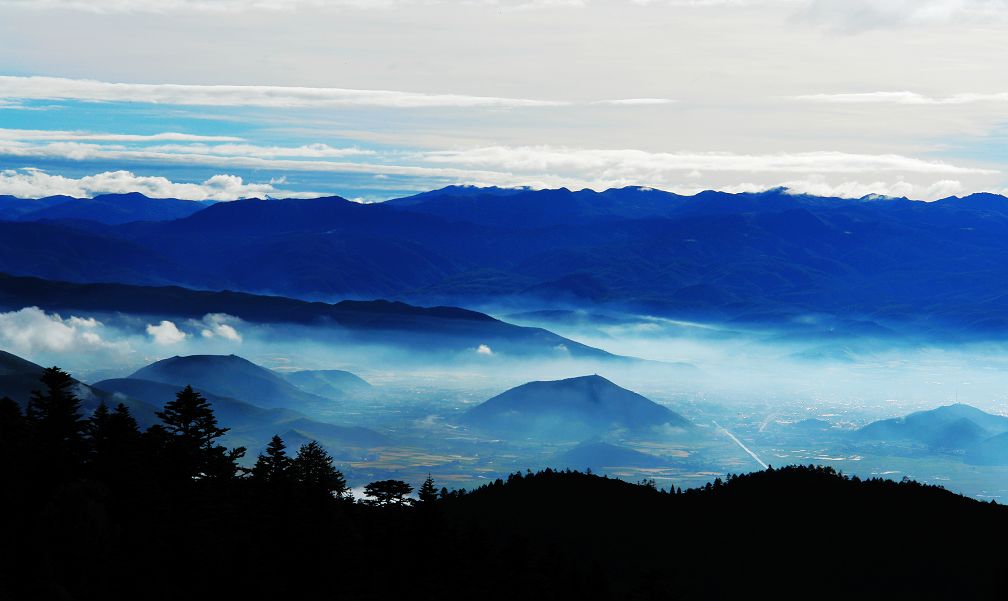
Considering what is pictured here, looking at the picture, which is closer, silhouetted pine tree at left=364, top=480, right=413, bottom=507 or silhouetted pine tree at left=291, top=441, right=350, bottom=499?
silhouetted pine tree at left=291, top=441, right=350, bottom=499

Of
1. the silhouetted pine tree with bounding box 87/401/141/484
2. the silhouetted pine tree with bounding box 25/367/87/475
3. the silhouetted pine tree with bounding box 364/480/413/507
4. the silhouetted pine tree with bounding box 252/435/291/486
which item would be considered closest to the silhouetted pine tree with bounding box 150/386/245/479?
the silhouetted pine tree with bounding box 252/435/291/486

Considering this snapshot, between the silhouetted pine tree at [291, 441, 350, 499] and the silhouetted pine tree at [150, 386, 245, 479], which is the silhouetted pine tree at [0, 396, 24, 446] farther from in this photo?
the silhouetted pine tree at [291, 441, 350, 499]

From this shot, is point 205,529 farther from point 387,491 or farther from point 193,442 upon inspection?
point 387,491

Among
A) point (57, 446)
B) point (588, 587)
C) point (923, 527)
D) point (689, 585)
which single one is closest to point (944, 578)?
point (923, 527)

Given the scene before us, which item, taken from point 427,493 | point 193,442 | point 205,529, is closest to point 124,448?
point 193,442

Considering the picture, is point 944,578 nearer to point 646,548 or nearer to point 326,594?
point 646,548

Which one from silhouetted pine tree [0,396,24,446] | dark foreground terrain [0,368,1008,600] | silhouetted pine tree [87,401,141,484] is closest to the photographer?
dark foreground terrain [0,368,1008,600]

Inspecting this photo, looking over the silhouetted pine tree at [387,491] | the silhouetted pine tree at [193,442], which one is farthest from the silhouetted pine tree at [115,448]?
the silhouetted pine tree at [387,491]

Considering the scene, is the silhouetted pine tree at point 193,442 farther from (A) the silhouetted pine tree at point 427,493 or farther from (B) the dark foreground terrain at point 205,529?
(A) the silhouetted pine tree at point 427,493
